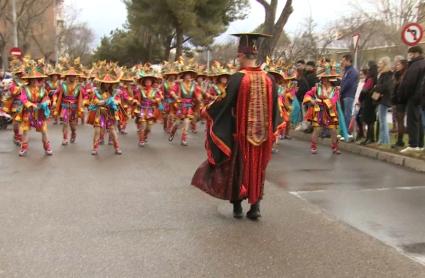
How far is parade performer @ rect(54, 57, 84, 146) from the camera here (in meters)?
12.8

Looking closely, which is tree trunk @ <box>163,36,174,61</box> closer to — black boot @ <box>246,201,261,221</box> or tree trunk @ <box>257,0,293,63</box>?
tree trunk @ <box>257,0,293,63</box>

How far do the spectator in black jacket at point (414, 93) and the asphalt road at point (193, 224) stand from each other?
36.8 inches

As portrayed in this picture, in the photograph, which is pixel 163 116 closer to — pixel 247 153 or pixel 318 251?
pixel 247 153

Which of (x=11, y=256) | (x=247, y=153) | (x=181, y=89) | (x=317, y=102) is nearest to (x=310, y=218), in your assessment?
(x=247, y=153)

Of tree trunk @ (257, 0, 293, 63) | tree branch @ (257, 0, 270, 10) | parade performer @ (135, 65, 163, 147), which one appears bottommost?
parade performer @ (135, 65, 163, 147)

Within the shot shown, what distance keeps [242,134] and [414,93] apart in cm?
510

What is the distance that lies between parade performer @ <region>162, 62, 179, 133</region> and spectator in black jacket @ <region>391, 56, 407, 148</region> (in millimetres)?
5205

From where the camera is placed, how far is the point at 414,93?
9.88 m

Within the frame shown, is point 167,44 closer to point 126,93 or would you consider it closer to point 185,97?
point 126,93

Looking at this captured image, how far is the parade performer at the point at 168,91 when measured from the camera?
553 inches

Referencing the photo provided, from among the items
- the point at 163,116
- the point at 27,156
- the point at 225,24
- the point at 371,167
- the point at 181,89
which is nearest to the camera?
the point at 371,167

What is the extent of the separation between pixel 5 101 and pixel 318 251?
826 cm

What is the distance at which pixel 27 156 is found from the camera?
35.4 ft

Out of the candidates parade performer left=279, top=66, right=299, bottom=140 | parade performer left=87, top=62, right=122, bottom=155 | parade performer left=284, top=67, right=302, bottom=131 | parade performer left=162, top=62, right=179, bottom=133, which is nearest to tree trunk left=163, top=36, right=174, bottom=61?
parade performer left=162, top=62, right=179, bottom=133
